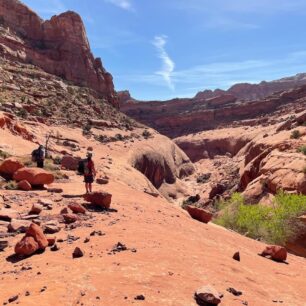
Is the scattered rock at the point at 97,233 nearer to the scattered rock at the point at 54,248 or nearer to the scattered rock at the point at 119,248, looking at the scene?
the scattered rock at the point at 119,248

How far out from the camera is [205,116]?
4862 inches

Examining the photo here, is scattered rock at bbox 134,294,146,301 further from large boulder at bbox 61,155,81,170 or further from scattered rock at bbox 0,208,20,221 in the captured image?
large boulder at bbox 61,155,81,170

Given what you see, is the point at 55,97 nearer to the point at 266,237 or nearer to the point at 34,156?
the point at 34,156

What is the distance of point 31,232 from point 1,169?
865 cm

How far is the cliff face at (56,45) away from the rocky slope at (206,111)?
41.8 m

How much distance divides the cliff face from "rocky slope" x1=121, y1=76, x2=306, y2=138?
4184 centimetres

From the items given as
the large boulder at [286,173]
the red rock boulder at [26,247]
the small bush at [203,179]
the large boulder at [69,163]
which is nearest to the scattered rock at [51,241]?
the red rock boulder at [26,247]

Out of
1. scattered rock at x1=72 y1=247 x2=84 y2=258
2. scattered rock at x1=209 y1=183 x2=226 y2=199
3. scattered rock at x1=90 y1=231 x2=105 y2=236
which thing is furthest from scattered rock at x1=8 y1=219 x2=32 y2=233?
scattered rock at x1=209 y1=183 x2=226 y2=199

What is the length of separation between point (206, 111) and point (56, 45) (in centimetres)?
5846

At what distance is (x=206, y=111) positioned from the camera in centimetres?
12338

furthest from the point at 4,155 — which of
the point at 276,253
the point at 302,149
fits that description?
the point at 302,149

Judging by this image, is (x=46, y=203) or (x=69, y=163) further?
(x=69, y=163)

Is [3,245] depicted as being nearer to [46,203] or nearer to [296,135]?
[46,203]

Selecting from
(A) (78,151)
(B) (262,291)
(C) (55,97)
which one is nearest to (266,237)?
(B) (262,291)
